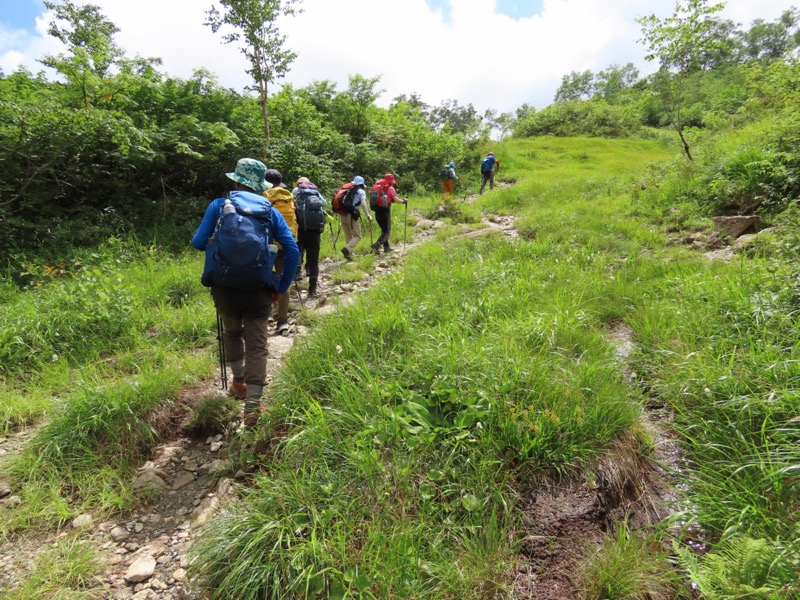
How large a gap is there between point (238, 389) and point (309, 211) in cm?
378

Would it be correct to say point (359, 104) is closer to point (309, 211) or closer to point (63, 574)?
point (309, 211)

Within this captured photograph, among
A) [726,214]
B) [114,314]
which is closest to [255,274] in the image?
[114,314]

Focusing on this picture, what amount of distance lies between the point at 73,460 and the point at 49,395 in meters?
1.42

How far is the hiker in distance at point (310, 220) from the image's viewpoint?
266 inches

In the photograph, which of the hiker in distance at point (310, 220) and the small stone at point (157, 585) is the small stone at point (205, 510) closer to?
the small stone at point (157, 585)

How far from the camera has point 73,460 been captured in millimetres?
3123

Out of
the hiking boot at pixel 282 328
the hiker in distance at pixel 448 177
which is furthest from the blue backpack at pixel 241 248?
the hiker in distance at pixel 448 177

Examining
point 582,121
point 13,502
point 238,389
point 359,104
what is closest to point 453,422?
point 238,389

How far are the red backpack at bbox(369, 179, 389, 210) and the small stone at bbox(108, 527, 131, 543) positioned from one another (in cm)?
794

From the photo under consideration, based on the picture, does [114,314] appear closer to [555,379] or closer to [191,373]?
[191,373]

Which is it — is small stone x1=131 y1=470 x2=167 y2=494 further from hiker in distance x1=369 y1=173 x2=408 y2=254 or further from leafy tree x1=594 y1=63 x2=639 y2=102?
leafy tree x1=594 y1=63 x2=639 y2=102

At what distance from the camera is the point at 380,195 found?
9289mm

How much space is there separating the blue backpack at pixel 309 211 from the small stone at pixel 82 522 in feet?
16.6

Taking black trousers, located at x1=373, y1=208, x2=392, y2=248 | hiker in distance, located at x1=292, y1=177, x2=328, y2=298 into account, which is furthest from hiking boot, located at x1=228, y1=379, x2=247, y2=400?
black trousers, located at x1=373, y1=208, x2=392, y2=248
